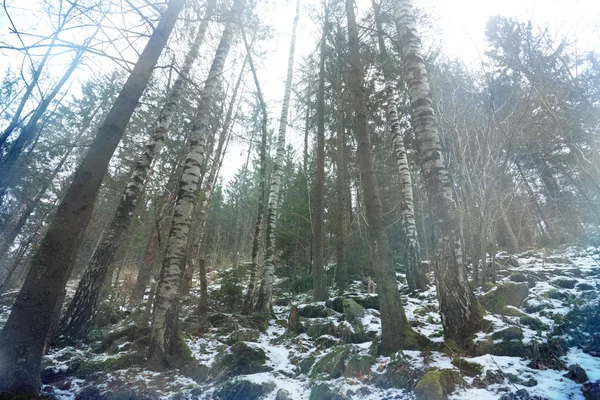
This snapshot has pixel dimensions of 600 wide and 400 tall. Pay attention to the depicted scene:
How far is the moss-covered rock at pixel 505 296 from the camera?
204 inches

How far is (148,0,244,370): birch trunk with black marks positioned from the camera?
4520 mm

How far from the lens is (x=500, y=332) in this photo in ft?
12.5

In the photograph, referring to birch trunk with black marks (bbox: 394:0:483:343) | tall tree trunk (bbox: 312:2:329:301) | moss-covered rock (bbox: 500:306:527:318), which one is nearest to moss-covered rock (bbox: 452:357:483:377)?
birch trunk with black marks (bbox: 394:0:483:343)

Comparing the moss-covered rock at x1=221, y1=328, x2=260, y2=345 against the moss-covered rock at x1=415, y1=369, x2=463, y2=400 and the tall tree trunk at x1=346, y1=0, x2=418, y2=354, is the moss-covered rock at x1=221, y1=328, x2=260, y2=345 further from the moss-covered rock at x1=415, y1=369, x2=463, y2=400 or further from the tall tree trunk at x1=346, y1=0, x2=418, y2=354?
the moss-covered rock at x1=415, y1=369, x2=463, y2=400

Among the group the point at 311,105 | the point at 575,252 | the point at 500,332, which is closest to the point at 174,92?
the point at 311,105

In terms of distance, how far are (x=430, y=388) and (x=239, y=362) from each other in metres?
2.98

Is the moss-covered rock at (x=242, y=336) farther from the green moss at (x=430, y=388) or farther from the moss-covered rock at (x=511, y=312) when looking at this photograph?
the moss-covered rock at (x=511, y=312)

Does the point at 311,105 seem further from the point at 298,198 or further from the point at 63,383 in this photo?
the point at 63,383

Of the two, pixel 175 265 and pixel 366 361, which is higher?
pixel 175 265

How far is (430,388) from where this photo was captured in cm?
298

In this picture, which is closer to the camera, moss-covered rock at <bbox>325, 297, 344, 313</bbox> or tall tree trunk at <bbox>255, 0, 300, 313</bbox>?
moss-covered rock at <bbox>325, 297, 344, 313</bbox>

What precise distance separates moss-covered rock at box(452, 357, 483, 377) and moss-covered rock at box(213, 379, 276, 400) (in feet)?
8.12

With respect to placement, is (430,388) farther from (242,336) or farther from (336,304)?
(336,304)

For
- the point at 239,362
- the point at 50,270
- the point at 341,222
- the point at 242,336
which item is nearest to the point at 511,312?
the point at 239,362
